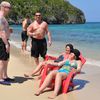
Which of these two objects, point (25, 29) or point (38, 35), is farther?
point (25, 29)

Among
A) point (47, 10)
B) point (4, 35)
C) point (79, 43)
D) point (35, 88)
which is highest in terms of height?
point (4, 35)

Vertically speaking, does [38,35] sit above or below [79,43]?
above

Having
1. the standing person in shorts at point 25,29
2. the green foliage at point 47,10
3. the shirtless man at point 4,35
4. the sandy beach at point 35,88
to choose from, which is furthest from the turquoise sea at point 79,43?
the green foliage at point 47,10

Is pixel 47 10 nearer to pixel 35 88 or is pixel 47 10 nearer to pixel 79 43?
pixel 79 43

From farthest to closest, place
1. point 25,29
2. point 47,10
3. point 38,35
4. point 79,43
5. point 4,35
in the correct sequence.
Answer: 1. point 47,10
2. point 79,43
3. point 25,29
4. point 38,35
5. point 4,35

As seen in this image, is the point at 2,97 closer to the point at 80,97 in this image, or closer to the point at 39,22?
the point at 80,97

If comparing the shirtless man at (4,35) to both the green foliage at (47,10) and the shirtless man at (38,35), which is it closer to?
the shirtless man at (38,35)

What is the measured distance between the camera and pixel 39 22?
958cm

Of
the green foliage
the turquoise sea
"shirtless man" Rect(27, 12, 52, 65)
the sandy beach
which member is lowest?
the green foliage

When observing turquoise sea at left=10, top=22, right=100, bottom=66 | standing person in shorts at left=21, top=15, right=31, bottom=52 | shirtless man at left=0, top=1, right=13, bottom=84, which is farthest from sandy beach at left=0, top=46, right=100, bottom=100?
standing person in shorts at left=21, top=15, right=31, bottom=52

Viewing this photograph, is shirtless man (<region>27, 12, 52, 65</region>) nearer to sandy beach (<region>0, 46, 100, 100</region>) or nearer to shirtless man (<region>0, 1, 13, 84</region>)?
sandy beach (<region>0, 46, 100, 100</region>)

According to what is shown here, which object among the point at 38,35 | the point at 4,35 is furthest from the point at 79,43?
the point at 4,35

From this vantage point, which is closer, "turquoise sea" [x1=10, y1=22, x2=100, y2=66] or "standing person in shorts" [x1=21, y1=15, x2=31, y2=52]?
"standing person in shorts" [x1=21, y1=15, x2=31, y2=52]

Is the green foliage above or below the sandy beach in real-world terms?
below
